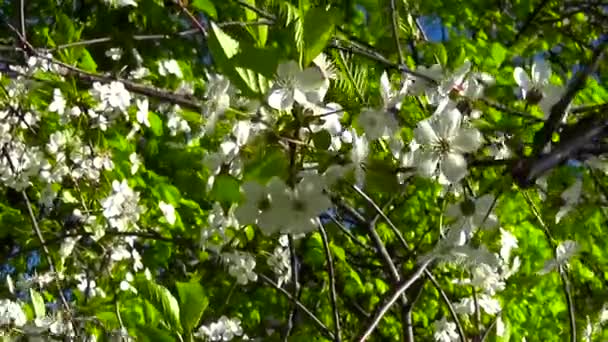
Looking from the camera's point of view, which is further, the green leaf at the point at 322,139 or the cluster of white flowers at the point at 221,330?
the cluster of white flowers at the point at 221,330

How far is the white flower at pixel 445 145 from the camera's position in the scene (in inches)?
38.9

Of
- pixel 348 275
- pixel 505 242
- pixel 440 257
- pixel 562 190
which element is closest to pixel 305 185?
pixel 440 257

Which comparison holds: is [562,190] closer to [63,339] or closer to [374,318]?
[374,318]

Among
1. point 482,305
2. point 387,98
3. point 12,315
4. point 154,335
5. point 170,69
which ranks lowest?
point 12,315

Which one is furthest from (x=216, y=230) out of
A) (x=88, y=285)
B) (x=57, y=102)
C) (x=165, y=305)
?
(x=165, y=305)

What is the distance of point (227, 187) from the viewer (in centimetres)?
109

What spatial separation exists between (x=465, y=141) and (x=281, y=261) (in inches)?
44.5

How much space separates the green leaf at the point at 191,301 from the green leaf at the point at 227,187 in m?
0.15

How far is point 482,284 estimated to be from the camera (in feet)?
5.90

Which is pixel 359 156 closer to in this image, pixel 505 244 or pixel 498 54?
pixel 505 244

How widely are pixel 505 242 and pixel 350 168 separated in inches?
22.9

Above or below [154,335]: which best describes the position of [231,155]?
above

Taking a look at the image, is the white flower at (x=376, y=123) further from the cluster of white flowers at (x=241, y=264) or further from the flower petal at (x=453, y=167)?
the cluster of white flowers at (x=241, y=264)

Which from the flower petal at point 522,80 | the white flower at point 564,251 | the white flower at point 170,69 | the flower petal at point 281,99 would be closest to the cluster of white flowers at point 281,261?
the white flower at point 170,69
